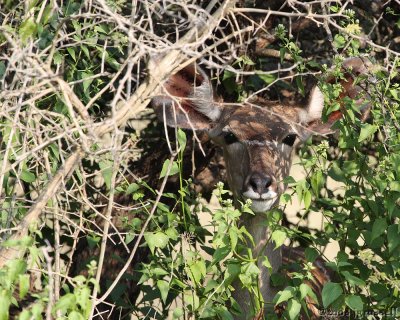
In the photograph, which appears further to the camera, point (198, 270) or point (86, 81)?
point (86, 81)

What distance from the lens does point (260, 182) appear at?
5043mm

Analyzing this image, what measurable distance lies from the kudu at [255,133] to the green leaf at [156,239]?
2.24 ft

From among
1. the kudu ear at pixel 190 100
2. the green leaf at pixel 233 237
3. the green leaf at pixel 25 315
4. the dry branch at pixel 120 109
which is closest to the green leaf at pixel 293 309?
the green leaf at pixel 233 237

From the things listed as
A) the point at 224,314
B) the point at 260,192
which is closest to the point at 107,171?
the point at 260,192

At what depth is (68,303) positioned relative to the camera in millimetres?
3402

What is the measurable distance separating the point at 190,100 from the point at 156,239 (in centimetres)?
152

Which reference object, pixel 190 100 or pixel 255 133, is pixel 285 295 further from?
pixel 190 100

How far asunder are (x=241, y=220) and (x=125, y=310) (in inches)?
46.9

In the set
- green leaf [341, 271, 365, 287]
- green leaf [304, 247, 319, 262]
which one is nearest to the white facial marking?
green leaf [304, 247, 319, 262]

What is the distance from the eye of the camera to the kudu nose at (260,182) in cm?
502

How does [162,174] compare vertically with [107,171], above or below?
above

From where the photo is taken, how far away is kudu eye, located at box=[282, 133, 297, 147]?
5617 millimetres

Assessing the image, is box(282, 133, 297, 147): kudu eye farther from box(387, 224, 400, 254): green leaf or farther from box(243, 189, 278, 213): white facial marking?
box(387, 224, 400, 254): green leaf

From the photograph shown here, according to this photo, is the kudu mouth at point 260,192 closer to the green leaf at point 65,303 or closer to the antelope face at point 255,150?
the antelope face at point 255,150
